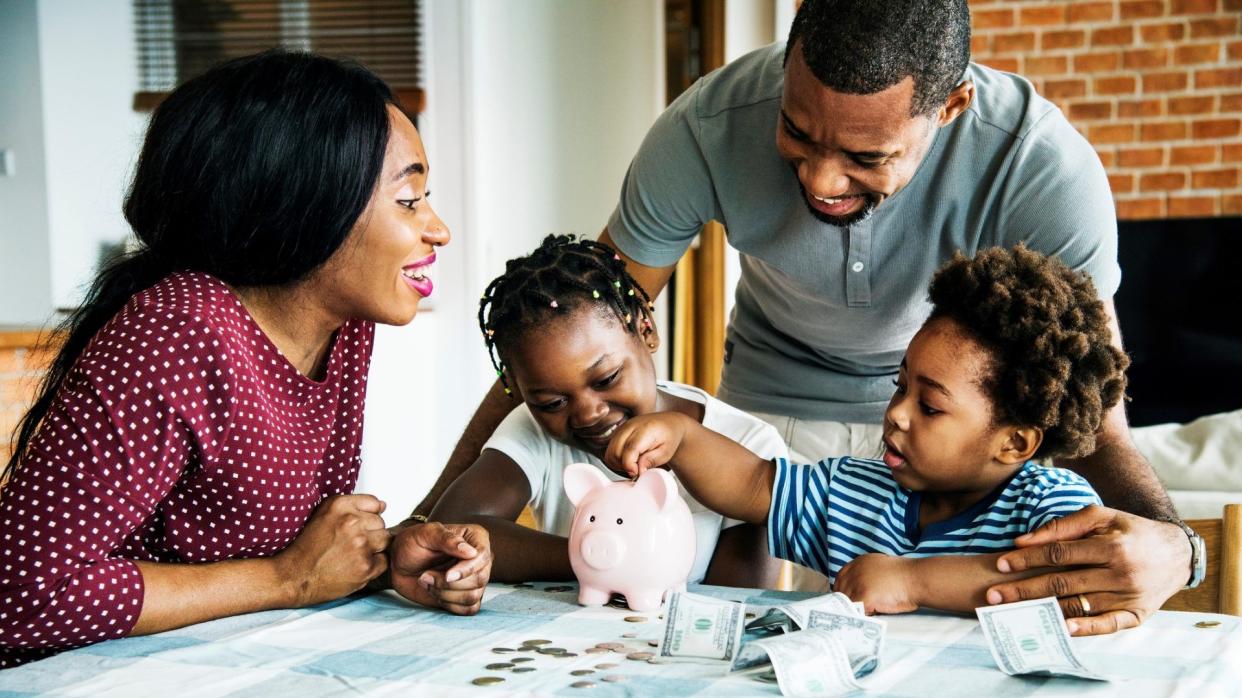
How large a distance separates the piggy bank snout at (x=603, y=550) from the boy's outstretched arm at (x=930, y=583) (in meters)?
0.25

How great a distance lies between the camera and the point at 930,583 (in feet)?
3.87

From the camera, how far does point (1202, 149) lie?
4727 mm

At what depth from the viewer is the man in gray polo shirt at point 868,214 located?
1355mm

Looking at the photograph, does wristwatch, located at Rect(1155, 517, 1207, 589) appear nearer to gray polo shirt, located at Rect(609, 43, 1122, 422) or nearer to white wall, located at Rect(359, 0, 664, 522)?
gray polo shirt, located at Rect(609, 43, 1122, 422)

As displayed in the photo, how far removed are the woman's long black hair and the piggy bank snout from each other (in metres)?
0.46

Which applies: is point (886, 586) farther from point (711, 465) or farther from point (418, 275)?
point (418, 275)

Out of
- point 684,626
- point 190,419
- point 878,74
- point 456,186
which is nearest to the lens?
point 684,626

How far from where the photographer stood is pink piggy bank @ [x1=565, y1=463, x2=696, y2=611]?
1.21 metres

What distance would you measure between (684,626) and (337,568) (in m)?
0.43

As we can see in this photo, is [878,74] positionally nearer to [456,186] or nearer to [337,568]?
[337,568]

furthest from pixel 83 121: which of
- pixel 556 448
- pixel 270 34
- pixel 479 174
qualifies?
pixel 556 448

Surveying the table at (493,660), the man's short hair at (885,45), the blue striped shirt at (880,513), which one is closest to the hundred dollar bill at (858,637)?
the table at (493,660)

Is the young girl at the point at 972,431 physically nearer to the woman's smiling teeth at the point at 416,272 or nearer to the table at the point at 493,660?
the table at the point at 493,660

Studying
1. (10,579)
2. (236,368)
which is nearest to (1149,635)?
(236,368)
